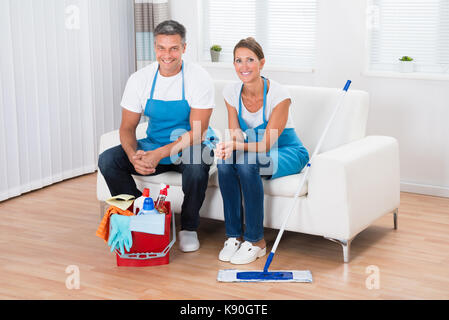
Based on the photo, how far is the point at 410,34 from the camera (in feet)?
12.5

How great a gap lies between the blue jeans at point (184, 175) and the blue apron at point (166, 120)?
0.08 meters

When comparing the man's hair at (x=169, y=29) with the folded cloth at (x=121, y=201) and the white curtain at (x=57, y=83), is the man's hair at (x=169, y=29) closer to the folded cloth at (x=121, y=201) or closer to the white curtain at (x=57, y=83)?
the folded cloth at (x=121, y=201)

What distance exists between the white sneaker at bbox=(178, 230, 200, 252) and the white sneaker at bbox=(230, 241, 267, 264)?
0.23 meters

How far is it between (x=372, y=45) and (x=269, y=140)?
150cm

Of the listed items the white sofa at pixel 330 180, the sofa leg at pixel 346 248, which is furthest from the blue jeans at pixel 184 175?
the sofa leg at pixel 346 248

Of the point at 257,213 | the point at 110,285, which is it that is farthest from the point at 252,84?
the point at 110,285

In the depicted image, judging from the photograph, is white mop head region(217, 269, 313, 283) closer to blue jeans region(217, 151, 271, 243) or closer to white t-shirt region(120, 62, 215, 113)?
blue jeans region(217, 151, 271, 243)

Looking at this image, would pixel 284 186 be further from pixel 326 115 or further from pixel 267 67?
pixel 267 67

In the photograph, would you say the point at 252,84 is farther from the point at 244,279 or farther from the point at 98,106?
the point at 98,106

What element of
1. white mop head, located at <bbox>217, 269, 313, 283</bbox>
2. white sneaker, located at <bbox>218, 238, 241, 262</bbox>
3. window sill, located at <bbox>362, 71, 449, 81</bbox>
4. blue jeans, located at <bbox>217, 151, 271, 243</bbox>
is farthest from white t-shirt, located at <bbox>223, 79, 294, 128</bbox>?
window sill, located at <bbox>362, 71, 449, 81</bbox>

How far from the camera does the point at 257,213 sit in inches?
107

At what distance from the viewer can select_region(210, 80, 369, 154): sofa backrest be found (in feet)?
10.1

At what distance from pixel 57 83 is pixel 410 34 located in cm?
219

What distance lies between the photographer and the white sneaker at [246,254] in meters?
2.71
